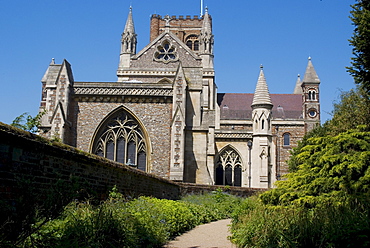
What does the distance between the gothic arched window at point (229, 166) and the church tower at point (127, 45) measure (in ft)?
36.8

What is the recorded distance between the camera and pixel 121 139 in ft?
74.3

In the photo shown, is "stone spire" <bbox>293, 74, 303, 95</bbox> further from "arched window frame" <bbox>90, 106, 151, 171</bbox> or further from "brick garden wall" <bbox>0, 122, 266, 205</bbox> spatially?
"brick garden wall" <bbox>0, 122, 266, 205</bbox>

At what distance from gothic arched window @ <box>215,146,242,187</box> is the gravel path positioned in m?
29.8

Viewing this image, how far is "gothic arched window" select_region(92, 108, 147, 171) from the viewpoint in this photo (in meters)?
22.5

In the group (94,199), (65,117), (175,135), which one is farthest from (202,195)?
(94,199)

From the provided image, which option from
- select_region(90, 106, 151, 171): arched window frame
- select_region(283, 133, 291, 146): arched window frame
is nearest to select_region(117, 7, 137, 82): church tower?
select_region(90, 106, 151, 171): arched window frame

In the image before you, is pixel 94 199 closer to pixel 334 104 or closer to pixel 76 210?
pixel 76 210

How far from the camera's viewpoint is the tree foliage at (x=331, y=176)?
1023cm

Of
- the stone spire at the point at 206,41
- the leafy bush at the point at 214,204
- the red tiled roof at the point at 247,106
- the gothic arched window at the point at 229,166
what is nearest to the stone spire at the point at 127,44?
the stone spire at the point at 206,41

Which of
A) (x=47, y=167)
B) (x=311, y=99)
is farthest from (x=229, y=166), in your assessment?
(x=47, y=167)

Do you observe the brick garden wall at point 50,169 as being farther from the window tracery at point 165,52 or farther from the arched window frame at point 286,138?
the arched window frame at point 286,138

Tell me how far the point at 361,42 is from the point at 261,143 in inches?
962

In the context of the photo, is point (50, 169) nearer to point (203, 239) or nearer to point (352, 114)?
point (203, 239)

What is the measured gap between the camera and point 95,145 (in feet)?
74.1
